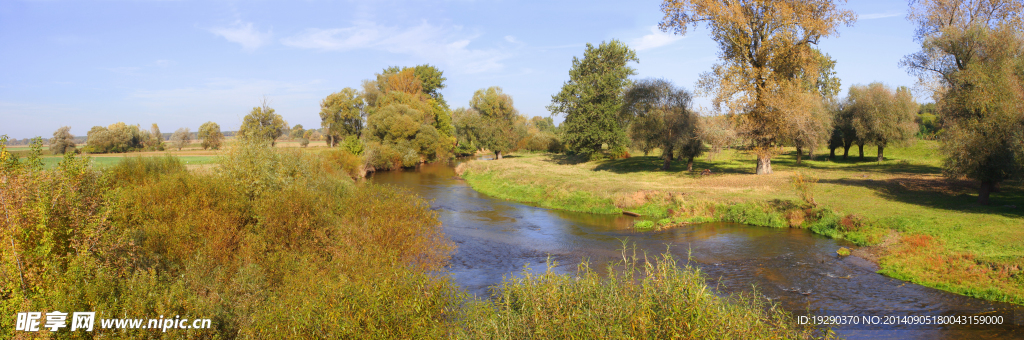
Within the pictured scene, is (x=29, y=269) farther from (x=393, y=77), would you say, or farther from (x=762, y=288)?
(x=393, y=77)

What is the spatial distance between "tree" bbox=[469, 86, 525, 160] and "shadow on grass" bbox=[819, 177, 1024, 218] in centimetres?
5076

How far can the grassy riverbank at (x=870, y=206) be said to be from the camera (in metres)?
14.2

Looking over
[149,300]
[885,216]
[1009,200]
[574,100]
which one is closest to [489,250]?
[149,300]

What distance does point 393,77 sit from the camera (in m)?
81.8

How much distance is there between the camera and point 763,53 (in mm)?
31266

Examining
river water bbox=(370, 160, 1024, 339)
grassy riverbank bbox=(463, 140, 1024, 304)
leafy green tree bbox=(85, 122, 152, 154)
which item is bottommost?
river water bbox=(370, 160, 1024, 339)

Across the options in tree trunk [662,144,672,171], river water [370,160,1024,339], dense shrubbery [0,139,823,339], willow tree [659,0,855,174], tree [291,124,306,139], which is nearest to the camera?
dense shrubbery [0,139,823,339]

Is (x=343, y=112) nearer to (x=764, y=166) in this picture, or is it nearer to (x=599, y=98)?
(x=599, y=98)

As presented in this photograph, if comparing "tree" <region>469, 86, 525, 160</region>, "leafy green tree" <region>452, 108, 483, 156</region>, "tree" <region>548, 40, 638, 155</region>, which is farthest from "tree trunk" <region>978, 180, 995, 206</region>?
"leafy green tree" <region>452, 108, 483, 156</region>

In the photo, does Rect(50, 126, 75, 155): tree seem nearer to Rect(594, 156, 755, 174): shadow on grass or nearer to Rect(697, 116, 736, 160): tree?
Rect(594, 156, 755, 174): shadow on grass

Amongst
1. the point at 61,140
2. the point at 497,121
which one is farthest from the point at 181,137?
the point at 497,121

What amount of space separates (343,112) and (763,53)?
201 ft

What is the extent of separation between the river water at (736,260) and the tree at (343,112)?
52.0 meters

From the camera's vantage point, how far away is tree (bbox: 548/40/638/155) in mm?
49281
